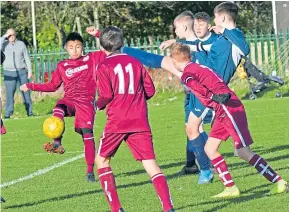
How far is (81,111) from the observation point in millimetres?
12492

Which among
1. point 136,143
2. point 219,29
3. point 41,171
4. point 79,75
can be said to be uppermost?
point 219,29

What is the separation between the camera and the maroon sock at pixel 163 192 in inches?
345

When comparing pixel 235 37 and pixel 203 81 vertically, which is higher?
pixel 235 37

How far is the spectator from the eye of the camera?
2397 centimetres

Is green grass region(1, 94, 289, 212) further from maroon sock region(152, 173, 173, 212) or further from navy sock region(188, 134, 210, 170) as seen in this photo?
maroon sock region(152, 173, 173, 212)

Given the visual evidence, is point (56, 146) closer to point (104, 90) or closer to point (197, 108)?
point (197, 108)

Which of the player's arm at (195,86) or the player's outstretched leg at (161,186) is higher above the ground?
the player's arm at (195,86)

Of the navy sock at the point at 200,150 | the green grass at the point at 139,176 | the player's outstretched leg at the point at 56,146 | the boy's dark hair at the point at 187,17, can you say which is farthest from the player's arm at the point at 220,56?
the player's outstretched leg at the point at 56,146

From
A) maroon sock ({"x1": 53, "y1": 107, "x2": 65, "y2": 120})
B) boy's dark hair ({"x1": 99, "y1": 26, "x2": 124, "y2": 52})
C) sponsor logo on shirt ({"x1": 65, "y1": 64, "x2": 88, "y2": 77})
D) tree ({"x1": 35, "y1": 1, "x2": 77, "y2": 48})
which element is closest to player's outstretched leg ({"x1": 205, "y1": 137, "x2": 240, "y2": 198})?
boy's dark hair ({"x1": 99, "y1": 26, "x2": 124, "y2": 52})

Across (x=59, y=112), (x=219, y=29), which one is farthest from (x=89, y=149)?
(x=219, y=29)

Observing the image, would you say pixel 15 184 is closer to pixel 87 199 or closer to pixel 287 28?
pixel 87 199

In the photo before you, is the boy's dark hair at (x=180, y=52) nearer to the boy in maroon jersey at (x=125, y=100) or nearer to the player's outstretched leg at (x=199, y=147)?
the boy in maroon jersey at (x=125, y=100)

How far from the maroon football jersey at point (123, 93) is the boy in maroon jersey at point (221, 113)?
2.32ft

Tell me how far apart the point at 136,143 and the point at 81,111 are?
352 centimetres
